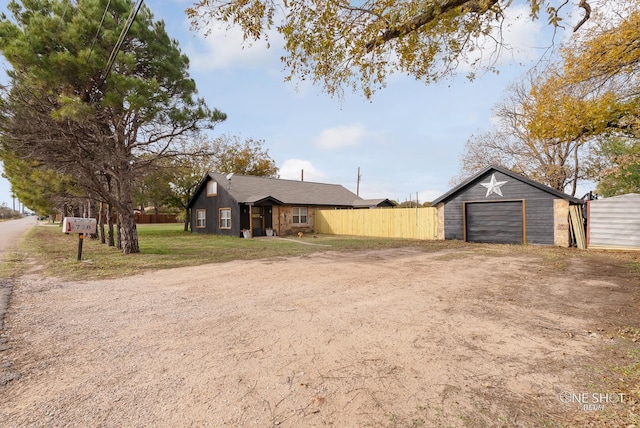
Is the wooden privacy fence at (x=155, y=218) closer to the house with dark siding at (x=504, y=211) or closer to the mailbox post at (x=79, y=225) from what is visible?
the mailbox post at (x=79, y=225)

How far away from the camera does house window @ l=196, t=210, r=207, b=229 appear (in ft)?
84.3

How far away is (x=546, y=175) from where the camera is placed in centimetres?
2409

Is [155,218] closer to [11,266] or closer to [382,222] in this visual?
[382,222]

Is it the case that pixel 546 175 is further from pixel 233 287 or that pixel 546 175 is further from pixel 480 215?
pixel 233 287

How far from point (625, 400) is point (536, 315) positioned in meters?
2.32

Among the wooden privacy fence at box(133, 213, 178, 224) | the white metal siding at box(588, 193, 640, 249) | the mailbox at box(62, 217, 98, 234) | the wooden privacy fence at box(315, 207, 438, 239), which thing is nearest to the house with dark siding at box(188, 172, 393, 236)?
the wooden privacy fence at box(315, 207, 438, 239)

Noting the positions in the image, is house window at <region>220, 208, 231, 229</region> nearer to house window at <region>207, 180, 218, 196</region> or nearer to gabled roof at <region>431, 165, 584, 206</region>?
house window at <region>207, 180, 218, 196</region>

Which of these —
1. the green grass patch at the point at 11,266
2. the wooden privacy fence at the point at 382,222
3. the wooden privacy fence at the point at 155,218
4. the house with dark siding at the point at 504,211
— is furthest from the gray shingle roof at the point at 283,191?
the wooden privacy fence at the point at 155,218

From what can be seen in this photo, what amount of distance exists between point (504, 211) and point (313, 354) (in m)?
15.7

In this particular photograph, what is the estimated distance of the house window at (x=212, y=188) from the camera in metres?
24.2

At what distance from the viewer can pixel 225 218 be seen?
76.4 feet

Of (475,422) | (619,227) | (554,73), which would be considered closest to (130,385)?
(475,422)

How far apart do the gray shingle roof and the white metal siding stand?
17515 millimetres

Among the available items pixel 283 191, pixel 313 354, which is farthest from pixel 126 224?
pixel 283 191
